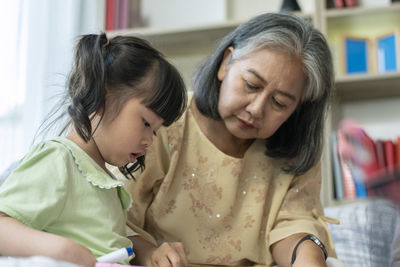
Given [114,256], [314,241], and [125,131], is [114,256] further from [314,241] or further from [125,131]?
[314,241]

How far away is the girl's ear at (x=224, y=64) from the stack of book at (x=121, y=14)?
4.42 feet

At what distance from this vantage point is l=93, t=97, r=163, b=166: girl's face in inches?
42.7

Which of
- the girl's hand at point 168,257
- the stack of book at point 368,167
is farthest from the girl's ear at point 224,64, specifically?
the stack of book at point 368,167

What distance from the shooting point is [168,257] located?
3.62ft

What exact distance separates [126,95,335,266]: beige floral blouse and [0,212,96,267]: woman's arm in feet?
1.56

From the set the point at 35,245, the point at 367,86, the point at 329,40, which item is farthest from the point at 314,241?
the point at 329,40

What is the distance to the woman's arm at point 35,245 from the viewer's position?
844 millimetres

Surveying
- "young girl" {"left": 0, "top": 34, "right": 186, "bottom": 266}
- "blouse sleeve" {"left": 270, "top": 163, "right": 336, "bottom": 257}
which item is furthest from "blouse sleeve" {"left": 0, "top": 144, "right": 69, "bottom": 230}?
"blouse sleeve" {"left": 270, "top": 163, "right": 336, "bottom": 257}

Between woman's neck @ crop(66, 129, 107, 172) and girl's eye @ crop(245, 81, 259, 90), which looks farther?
girl's eye @ crop(245, 81, 259, 90)

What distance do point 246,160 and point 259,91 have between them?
0.23 m

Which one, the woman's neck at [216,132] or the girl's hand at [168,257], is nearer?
the girl's hand at [168,257]

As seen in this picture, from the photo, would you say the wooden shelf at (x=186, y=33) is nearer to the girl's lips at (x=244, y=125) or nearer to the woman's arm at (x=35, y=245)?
the girl's lips at (x=244, y=125)

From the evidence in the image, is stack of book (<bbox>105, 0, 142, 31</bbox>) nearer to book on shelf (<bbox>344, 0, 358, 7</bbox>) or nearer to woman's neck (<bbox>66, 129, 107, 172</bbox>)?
book on shelf (<bbox>344, 0, 358, 7</bbox>)

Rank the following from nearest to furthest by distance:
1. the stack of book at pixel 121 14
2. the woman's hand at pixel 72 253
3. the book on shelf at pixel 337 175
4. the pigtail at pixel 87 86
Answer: the woman's hand at pixel 72 253 < the pigtail at pixel 87 86 < the book on shelf at pixel 337 175 < the stack of book at pixel 121 14
